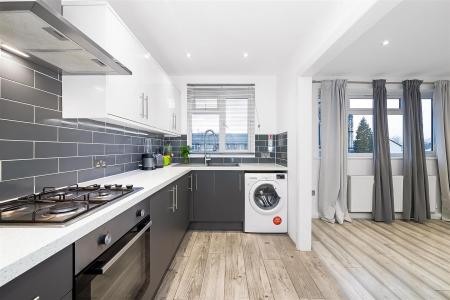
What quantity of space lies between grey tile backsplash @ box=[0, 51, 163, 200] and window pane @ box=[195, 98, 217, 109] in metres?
2.05

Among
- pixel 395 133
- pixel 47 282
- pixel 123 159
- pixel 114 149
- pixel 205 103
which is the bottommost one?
pixel 47 282

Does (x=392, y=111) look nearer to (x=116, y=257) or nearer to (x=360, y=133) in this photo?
(x=360, y=133)

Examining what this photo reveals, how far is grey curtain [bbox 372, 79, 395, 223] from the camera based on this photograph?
3639 millimetres

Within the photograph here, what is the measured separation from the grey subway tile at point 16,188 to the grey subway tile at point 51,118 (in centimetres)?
37

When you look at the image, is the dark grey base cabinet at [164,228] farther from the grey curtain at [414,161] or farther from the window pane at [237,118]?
the grey curtain at [414,161]

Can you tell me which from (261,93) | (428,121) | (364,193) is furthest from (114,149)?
(428,121)

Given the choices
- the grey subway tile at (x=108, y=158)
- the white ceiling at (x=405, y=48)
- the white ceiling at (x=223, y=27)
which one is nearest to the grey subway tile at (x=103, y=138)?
the grey subway tile at (x=108, y=158)

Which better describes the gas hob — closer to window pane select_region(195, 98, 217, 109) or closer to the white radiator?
window pane select_region(195, 98, 217, 109)

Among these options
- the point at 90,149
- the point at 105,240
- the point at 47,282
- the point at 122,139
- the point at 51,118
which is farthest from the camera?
the point at 122,139

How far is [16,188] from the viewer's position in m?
1.23

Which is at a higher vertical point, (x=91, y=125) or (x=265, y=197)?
(x=91, y=125)

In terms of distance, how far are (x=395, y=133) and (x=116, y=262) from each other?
15.4 feet

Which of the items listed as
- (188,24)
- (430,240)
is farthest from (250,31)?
(430,240)

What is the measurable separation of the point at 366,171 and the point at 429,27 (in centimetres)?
230
